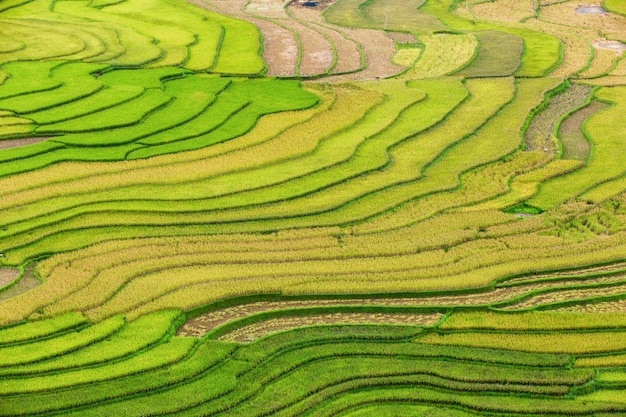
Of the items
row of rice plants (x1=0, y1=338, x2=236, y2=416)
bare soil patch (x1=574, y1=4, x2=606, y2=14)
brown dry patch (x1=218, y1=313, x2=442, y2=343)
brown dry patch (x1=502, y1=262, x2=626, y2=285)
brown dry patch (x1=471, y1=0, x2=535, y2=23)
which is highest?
bare soil patch (x1=574, y1=4, x2=606, y2=14)

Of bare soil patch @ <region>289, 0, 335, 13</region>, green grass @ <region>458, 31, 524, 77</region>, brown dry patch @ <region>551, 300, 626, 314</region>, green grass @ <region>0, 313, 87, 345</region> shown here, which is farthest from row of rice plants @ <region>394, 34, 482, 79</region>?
green grass @ <region>0, 313, 87, 345</region>

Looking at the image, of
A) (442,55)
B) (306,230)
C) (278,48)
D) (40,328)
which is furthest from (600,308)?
(278,48)

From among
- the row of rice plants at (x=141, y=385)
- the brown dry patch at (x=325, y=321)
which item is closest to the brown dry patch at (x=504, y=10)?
the brown dry patch at (x=325, y=321)

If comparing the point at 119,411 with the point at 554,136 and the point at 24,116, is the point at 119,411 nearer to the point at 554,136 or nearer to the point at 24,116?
the point at 24,116

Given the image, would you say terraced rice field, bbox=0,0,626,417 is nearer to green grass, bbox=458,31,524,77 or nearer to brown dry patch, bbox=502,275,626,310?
brown dry patch, bbox=502,275,626,310

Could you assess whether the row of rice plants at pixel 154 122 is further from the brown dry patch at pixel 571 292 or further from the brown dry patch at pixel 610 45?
the brown dry patch at pixel 610 45

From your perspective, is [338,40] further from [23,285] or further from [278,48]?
[23,285]
